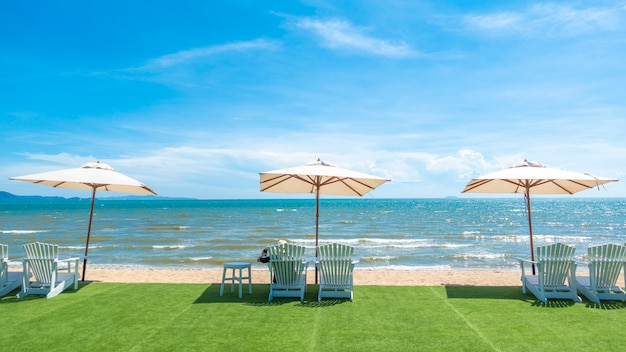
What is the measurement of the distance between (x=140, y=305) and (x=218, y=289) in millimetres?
1616

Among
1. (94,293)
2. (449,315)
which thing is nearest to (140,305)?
(94,293)

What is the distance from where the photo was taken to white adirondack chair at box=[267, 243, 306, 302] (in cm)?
675

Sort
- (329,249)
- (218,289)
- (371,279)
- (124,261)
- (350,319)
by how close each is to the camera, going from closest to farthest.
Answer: (350,319) → (329,249) → (218,289) → (371,279) → (124,261)

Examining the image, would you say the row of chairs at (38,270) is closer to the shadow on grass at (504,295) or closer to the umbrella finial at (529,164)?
the shadow on grass at (504,295)

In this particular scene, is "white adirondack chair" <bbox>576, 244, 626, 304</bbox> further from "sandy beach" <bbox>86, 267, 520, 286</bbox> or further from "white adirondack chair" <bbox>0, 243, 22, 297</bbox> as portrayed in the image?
"white adirondack chair" <bbox>0, 243, 22, 297</bbox>

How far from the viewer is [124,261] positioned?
1641 cm

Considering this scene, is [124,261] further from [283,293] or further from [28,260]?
[283,293]

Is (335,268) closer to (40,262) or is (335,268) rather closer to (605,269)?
(605,269)

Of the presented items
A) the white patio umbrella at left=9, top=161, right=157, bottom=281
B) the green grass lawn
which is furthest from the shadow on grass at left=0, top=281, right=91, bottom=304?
the white patio umbrella at left=9, top=161, right=157, bottom=281

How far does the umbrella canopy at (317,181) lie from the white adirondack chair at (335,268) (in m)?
1.04

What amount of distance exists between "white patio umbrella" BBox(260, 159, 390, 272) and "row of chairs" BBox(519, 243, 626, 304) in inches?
124

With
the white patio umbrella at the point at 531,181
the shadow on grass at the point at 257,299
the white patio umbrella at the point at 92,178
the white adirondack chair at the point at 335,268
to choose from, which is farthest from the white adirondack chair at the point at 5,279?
the white patio umbrella at the point at 531,181

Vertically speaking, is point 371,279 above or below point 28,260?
below

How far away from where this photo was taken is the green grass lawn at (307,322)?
4.55m
